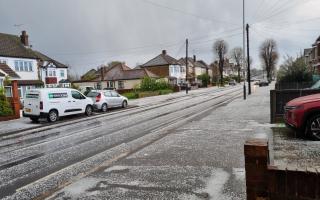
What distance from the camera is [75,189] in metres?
6.07

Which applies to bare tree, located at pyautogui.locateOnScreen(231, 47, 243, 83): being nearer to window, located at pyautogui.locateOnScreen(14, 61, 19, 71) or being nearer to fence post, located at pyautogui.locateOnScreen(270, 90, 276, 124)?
window, located at pyautogui.locateOnScreen(14, 61, 19, 71)

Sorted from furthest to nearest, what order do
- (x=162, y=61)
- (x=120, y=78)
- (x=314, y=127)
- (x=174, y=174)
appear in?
(x=162, y=61), (x=120, y=78), (x=314, y=127), (x=174, y=174)

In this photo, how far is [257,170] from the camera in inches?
141

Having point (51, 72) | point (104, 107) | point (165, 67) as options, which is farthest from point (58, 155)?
point (165, 67)

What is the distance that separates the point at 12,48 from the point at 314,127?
45100mm

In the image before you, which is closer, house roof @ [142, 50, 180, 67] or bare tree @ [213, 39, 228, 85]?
house roof @ [142, 50, 180, 67]

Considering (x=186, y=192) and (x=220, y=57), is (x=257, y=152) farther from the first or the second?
(x=220, y=57)

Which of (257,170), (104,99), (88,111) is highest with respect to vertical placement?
(257,170)

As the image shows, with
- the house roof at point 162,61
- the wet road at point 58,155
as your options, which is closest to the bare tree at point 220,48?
the house roof at point 162,61

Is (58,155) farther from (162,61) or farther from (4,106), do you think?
(162,61)

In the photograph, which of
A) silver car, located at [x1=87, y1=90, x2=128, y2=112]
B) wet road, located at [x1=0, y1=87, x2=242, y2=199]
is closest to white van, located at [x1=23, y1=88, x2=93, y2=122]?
silver car, located at [x1=87, y1=90, x2=128, y2=112]

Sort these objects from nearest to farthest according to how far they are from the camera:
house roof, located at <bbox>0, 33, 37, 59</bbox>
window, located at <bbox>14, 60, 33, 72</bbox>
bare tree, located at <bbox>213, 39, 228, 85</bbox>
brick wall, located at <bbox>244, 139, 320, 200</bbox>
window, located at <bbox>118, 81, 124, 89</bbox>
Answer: brick wall, located at <bbox>244, 139, 320, 200</bbox>, house roof, located at <bbox>0, 33, 37, 59</bbox>, window, located at <bbox>14, 60, 33, 72</bbox>, window, located at <bbox>118, 81, 124, 89</bbox>, bare tree, located at <bbox>213, 39, 228, 85</bbox>

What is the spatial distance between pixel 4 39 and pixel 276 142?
154ft

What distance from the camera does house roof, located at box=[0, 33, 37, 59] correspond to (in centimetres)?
4422
